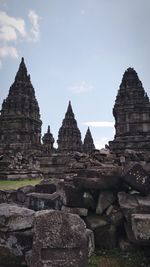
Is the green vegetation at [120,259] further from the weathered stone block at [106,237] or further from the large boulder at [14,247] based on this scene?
the large boulder at [14,247]

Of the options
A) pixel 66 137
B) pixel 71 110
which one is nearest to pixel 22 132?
pixel 66 137

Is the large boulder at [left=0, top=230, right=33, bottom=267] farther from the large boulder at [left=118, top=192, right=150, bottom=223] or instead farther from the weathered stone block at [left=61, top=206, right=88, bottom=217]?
the large boulder at [left=118, top=192, right=150, bottom=223]

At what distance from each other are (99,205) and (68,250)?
5.22 feet

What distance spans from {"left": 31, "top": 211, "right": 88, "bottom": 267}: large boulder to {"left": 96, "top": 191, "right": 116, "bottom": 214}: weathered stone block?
55.3 inches

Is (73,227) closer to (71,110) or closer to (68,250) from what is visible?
(68,250)

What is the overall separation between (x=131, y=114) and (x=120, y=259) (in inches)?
830

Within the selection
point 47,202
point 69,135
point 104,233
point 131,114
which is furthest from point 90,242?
point 69,135

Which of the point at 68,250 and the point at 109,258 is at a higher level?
the point at 68,250

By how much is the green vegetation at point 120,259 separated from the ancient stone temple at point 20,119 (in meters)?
24.2

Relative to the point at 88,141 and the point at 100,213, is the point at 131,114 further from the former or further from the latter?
the point at 88,141

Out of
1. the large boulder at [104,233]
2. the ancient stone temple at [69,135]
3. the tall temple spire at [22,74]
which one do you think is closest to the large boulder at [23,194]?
the large boulder at [104,233]

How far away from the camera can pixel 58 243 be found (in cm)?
293

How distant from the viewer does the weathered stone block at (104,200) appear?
4.40 meters

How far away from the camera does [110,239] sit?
4.09 m
